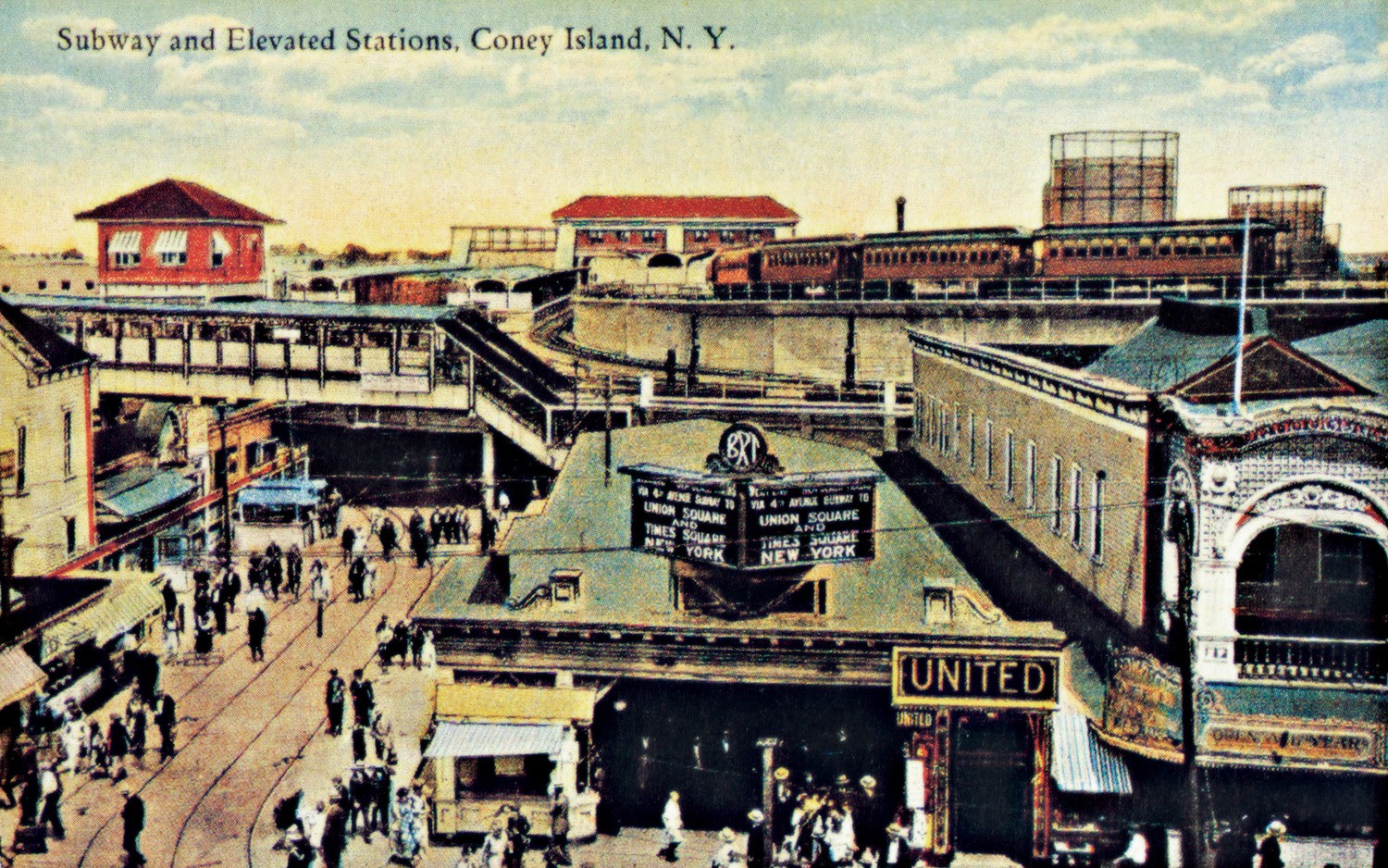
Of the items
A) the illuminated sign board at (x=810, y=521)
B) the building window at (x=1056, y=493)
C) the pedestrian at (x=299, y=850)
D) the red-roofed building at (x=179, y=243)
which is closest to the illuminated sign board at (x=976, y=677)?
the illuminated sign board at (x=810, y=521)

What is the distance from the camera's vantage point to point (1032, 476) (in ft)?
→ 72.0

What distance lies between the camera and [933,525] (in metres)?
23.4

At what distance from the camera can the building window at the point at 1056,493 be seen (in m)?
20.8

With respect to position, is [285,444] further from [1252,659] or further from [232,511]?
[1252,659]

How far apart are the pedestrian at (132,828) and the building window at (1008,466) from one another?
1564 cm

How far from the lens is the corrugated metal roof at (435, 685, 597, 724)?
19.5 m

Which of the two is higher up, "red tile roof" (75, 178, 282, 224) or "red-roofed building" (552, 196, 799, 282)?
"red-roofed building" (552, 196, 799, 282)

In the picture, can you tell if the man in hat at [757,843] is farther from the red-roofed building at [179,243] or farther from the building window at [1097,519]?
Result: the red-roofed building at [179,243]

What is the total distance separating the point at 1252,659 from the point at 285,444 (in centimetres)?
2433

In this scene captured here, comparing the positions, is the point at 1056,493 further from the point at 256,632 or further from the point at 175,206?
the point at 175,206

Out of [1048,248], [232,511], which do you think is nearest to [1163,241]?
[1048,248]

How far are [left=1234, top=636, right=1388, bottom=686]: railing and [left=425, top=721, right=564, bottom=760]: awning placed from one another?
10389 millimetres

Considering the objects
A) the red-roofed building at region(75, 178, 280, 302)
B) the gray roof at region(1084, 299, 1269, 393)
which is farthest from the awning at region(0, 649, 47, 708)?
the gray roof at region(1084, 299, 1269, 393)

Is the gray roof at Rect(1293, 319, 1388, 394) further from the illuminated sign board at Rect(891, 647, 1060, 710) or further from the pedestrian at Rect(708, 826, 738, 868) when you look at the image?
the pedestrian at Rect(708, 826, 738, 868)
